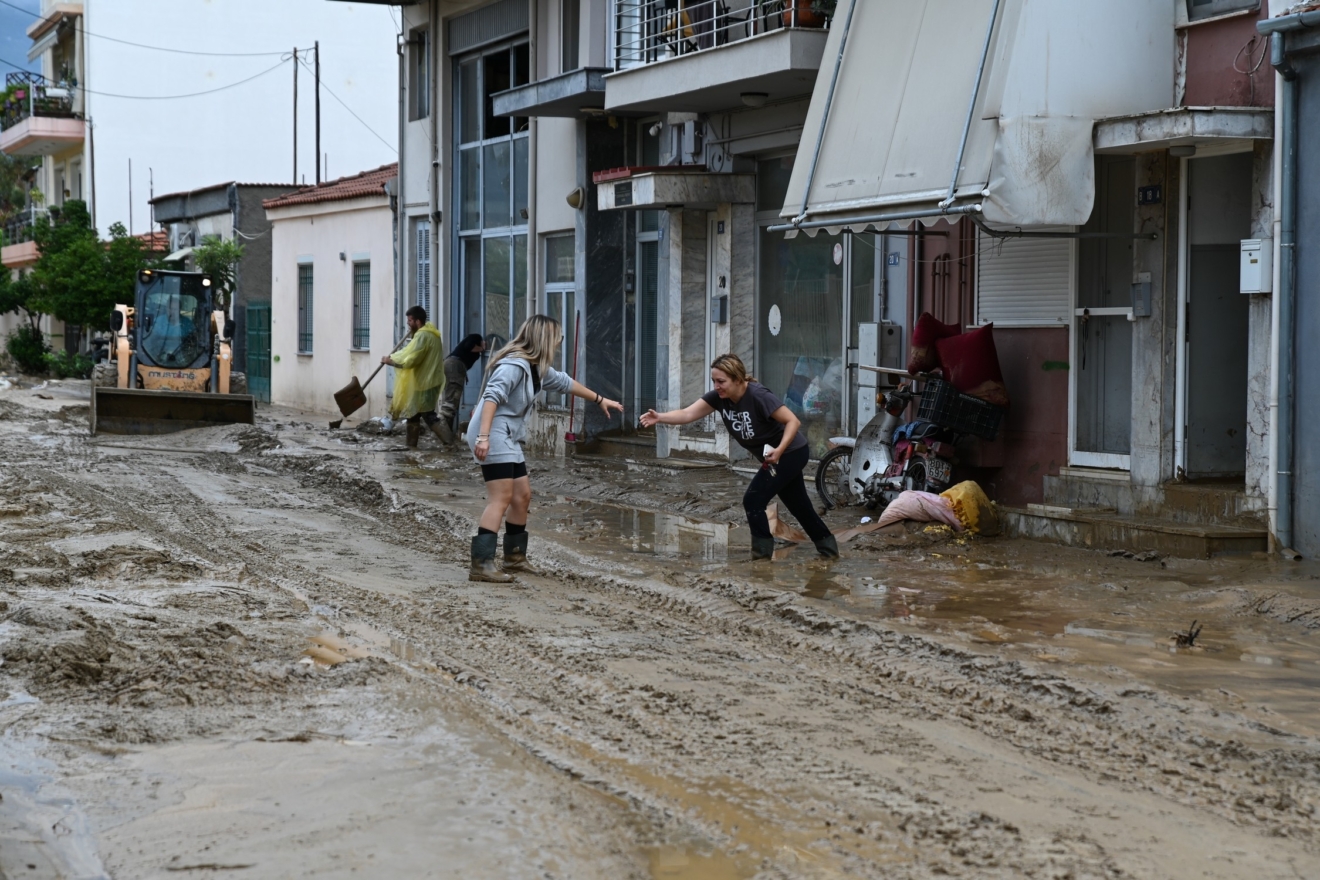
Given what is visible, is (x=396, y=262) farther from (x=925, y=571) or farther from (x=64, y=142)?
(x=64, y=142)

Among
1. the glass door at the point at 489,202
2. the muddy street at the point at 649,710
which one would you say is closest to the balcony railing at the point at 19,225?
the glass door at the point at 489,202

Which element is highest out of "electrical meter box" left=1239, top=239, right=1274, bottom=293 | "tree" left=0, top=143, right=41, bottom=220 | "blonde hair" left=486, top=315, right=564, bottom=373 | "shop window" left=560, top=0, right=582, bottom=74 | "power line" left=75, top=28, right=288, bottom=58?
"power line" left=75, top=28, right=288, bottom=58

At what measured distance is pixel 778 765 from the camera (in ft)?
17.7

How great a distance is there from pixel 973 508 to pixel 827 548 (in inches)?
68.1

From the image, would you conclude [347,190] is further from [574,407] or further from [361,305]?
[574,407]

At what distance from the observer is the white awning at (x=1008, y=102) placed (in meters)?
10.9

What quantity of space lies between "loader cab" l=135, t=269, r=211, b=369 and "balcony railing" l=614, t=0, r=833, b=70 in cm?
940

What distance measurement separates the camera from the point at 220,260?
116 feet

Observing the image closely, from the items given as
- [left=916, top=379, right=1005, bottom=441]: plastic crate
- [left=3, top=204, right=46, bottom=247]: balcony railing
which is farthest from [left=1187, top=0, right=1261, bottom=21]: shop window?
[left=3, top=204, right=46, bottom=247]: balcony railing

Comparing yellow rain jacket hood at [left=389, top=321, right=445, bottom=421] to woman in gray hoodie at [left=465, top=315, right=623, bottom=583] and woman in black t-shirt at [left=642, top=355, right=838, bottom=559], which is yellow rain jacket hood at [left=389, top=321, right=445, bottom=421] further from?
woman in black t-shirt at [left=642, top=355, right=838, bottom=559]

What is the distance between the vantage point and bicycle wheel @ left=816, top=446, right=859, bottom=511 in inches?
528

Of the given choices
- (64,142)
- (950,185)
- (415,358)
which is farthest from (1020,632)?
(64,142)

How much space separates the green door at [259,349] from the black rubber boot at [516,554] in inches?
992

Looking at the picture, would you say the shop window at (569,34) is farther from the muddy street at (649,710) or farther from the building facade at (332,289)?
the muddy street at (649,710)
